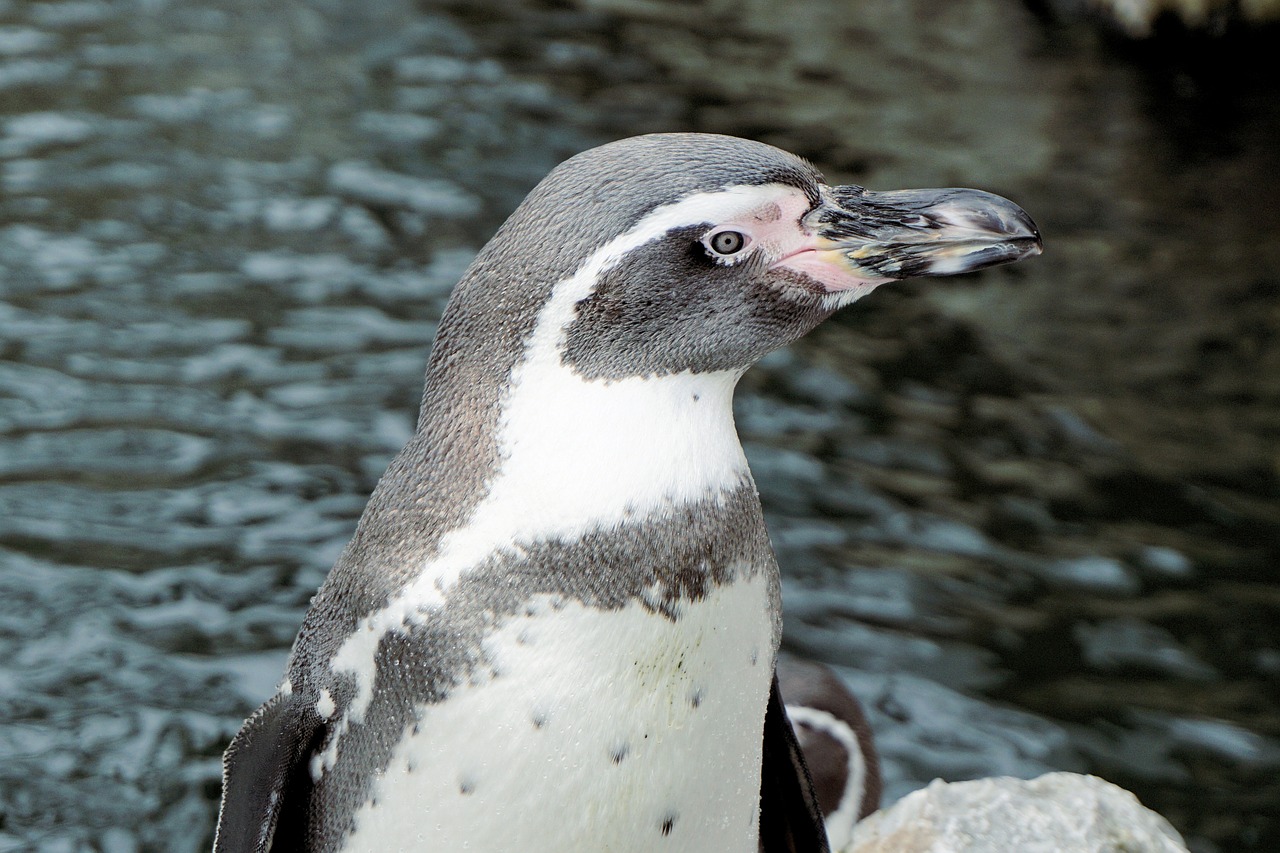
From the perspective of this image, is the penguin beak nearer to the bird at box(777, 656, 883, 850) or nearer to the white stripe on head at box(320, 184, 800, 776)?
the white stripe on head at box(320, 184, 800, 776)

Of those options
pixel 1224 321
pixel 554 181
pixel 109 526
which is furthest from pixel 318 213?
pixel 554 181

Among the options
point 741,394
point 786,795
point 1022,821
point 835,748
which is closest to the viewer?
point 786,795

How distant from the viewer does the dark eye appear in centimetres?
276

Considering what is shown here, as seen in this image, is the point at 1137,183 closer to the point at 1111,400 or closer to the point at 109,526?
the point at 1111,400

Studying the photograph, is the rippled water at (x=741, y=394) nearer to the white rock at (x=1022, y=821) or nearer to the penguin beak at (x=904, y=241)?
the white rock at (x=1022, y=821)

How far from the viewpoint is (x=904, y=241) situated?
112 inches

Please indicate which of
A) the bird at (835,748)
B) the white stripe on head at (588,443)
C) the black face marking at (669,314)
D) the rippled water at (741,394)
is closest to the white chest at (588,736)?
the white stripe on head at (588,443)

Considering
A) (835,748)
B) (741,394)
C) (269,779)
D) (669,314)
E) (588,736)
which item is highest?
(669,314)

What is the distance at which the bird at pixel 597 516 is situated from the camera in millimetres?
2699

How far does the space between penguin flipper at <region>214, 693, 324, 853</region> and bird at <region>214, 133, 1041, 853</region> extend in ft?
0.04

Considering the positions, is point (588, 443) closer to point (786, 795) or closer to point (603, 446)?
point (603, 446)

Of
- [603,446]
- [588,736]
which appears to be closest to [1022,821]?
[588,736]

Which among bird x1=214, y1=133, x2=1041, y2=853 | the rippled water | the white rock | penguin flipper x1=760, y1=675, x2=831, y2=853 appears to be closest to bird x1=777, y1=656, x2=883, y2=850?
the rippled water

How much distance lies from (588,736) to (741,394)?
3852 millimetres
